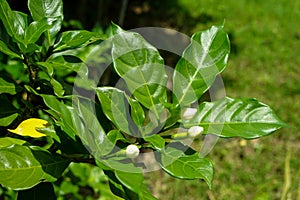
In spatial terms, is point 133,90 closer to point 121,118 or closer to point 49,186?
Result: point 121,118

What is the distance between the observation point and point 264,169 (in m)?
3.61

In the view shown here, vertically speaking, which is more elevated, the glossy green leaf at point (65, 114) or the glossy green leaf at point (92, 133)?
the glossy green leaf at point (65, 114)

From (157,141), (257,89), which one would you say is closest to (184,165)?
(157,141)

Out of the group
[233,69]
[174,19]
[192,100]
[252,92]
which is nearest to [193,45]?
[192,100]

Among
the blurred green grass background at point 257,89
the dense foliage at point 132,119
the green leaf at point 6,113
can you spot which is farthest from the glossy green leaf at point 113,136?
the blurred green grass background at point 257,89

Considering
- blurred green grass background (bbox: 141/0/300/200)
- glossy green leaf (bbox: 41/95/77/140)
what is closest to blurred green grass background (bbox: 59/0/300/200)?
blurred green grass background (bbox: 141/0/300/200)

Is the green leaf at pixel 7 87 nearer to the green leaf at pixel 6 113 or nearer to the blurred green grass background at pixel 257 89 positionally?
the green leaf at pixel 6 113

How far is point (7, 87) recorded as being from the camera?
121 centimetres

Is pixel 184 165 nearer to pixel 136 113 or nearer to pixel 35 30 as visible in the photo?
pixel 136 113

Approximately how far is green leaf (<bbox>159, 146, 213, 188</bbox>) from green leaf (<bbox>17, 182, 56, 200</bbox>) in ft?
0.97

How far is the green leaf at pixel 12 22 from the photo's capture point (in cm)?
109

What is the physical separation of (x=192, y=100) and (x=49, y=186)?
0.38m

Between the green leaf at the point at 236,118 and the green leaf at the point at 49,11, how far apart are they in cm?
41

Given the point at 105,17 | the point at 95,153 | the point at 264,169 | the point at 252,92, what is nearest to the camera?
the point at 95,153
